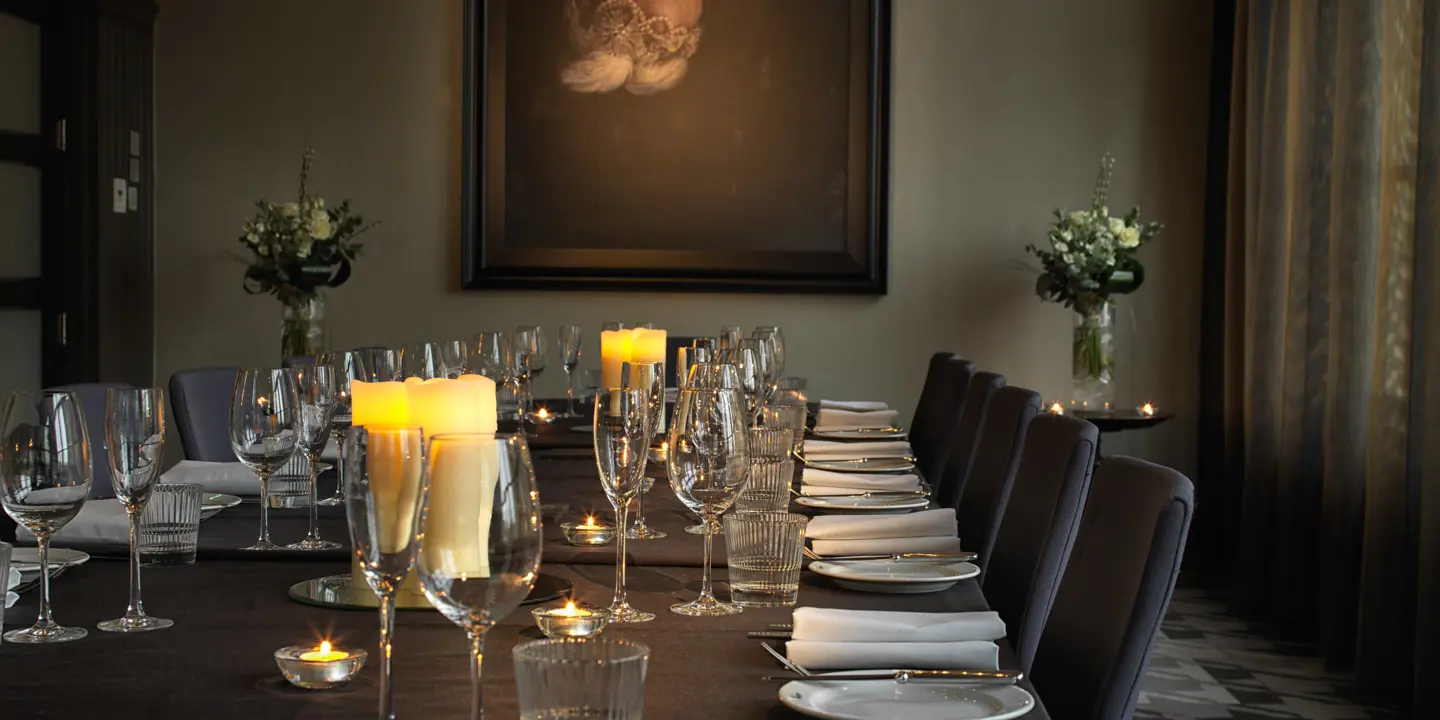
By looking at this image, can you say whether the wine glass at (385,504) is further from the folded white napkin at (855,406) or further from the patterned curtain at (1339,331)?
the patterned curtain at (1339,331)

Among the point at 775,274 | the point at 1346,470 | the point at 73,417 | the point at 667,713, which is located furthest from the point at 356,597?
the point at 775,274

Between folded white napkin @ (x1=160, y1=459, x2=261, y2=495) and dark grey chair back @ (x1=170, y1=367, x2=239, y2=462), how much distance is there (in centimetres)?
74

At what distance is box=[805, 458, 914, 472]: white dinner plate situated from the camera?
2.72 m

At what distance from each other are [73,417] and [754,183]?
409cm

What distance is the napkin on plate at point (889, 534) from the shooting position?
1.88m

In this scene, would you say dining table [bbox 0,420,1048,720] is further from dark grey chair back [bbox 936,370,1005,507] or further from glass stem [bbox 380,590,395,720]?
dark grey chair back [bbox 936,370,1005,507]

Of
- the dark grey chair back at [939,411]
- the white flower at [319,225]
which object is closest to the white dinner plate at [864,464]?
the dark grey chair back at [939,411]

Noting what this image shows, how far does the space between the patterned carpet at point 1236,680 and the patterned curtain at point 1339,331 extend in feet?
0.40

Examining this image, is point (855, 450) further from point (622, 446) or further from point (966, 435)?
point (622, 446)

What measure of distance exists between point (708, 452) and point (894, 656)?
1.36 ft

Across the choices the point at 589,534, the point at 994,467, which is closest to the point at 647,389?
the point at 589,534

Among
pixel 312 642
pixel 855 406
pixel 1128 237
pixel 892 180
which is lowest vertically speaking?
pixel 312 642

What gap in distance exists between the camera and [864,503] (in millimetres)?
2344

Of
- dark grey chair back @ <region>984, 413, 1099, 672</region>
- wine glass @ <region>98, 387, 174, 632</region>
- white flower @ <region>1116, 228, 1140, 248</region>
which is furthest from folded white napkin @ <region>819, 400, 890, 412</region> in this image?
wine glass @ <region>98, 387, 174, 632</region>
